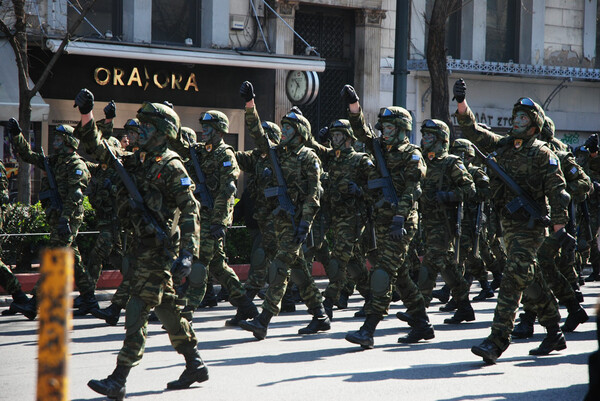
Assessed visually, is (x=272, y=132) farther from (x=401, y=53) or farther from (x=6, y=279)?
(x=401, y=53)

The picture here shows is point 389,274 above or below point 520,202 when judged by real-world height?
below

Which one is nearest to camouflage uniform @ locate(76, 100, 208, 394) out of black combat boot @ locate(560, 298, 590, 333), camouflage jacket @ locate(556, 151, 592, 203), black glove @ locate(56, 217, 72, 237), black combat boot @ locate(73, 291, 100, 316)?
black glove @ locate(56, 217, 72, 237)

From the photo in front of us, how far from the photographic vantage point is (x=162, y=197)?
5848 mm

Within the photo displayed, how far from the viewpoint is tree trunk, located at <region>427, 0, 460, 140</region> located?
15680mm

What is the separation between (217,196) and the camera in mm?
8375

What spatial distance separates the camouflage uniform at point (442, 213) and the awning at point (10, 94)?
7.99 m

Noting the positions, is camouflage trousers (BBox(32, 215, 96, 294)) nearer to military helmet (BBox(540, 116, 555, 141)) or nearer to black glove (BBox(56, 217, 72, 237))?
black glove (BBox(56, 217, 72, 237))

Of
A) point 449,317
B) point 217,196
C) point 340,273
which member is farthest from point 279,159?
point 449,317

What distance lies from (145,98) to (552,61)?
452 inches

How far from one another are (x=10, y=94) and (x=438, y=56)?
781cm

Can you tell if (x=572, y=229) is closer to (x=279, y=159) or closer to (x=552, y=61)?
(x=279, y=159)

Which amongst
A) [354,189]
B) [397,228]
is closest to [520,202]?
[397,228]

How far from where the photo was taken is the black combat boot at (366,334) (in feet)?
24.0

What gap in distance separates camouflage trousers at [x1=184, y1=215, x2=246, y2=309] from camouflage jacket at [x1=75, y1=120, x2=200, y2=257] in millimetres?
2147
